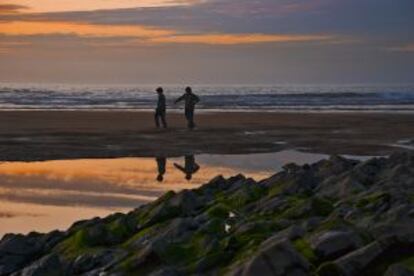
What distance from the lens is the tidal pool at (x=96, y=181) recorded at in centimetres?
1568

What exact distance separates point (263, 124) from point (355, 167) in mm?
30394

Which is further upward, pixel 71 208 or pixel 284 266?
pixel 284 266

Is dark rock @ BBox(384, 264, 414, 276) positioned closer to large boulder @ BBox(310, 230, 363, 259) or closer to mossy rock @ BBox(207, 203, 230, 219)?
large boulder @ BBox(310, 230, 363, 259)

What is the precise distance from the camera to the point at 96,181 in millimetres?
20422

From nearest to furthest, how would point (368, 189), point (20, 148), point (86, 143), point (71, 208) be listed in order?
1. point (368, 189)
2. point (71, 208)
3. point (20, 148)
4. point (86, 143)

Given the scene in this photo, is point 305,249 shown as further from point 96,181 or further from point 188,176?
point 188,176

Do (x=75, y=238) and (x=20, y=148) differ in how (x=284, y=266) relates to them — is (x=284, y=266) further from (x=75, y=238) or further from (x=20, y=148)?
(x=20, y=148)

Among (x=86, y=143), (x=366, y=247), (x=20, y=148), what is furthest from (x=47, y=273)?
(x=86, y=143)

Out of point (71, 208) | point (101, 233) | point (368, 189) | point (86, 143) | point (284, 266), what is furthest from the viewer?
point (86, 143)

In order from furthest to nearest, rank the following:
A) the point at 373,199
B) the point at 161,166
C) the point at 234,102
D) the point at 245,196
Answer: the point at 234,102 → the point at 161,166 → the point at 245,196 → the point at 373,199

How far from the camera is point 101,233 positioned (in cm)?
1170

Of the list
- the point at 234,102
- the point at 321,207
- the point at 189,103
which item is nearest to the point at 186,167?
the point at 321,207

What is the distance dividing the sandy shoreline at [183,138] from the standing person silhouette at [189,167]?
5.50ft

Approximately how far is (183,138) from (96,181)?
13.0 meters
